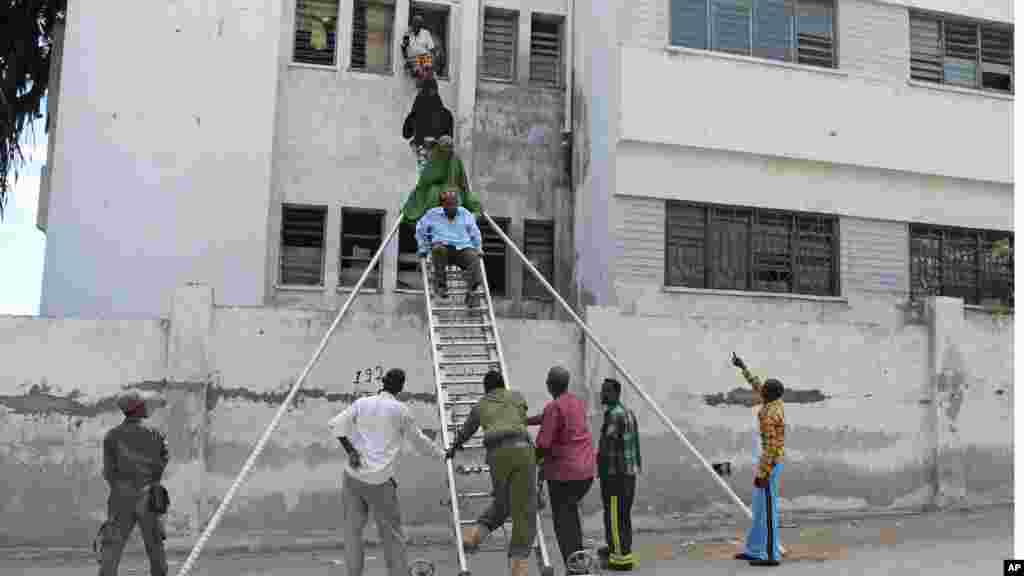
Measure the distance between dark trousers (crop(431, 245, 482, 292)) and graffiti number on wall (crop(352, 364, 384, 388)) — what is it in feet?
3.88

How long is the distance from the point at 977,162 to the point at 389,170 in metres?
9.36

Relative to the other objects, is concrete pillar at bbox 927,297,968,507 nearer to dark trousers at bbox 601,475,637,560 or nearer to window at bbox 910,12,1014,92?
window at bbox 910,12,1014,92

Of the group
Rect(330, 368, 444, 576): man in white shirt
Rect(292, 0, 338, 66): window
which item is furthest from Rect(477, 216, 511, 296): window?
Rect(330, 368, 444, 576): man in white shirt

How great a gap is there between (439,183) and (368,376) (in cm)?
252

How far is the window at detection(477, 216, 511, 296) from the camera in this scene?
50.4 ft

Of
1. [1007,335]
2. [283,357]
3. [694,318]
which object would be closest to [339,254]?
[283,357]

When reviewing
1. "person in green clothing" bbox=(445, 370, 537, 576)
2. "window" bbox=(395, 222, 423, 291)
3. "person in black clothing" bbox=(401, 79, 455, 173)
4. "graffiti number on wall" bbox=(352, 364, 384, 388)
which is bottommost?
"person in green clothing" bbox=(445, 370, 537, 576)

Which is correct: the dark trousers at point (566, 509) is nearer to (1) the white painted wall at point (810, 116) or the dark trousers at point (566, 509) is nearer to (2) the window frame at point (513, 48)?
(1) the white painted wall at point (810, 116)

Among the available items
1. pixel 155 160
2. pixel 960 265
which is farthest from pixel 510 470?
pixel 960 265

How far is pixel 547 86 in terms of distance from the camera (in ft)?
51.7

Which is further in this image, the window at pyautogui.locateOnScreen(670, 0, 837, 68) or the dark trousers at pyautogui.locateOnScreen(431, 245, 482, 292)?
the window at pyautogui.locateOnScreen(670, 0, 837, 68)

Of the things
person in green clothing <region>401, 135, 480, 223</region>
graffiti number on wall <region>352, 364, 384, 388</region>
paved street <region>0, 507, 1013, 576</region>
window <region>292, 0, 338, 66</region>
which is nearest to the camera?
paved street <region>0, 507, 1013, 576</region>

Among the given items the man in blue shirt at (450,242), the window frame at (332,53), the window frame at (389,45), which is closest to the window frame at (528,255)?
the window frame at (389,45)

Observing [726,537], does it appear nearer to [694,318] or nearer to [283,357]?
[694,318]
